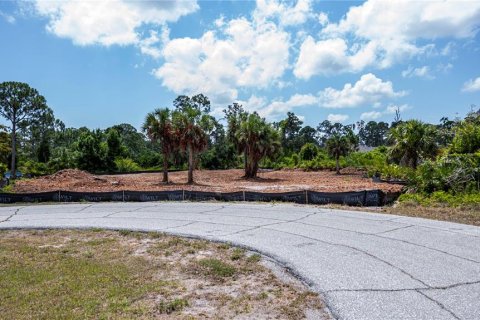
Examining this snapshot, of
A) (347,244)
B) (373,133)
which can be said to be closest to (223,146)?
(347,244)

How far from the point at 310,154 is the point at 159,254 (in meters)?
52.9

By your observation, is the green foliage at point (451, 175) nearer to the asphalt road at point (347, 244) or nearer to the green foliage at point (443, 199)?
the green foliage at point (443, 199)

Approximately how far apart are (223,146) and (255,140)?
20.9 metres

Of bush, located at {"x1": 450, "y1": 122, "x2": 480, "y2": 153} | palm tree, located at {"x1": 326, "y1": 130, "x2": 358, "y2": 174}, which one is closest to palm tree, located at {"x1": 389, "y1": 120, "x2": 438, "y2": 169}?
bush, located at {"x1": 450, "y1": 122, "x2": 480, "y2": 153}

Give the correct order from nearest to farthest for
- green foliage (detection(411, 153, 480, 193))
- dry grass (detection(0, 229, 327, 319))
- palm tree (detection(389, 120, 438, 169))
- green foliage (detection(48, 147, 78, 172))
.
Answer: dry grass (detection(0, 229, 327, 319)) → green foliage (detection(411, 153, 480, 193)) → palm tree (detection(389, 120, 438, 169)) → green foliage (detection(48, 147, 78, 172))

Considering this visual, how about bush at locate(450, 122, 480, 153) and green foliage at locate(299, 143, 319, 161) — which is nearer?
bush at locate(450, 122, 480, 153)

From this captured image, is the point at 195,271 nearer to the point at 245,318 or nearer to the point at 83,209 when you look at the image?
the point at 245,318

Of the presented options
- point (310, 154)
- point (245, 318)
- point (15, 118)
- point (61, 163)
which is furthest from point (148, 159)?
point (245, 318)

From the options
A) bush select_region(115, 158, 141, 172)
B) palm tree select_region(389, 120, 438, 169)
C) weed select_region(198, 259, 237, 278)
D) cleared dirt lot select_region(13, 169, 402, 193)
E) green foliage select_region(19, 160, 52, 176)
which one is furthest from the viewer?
bush select_region(115, 158, 141, 172)

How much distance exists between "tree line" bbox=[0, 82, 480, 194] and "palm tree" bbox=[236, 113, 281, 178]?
96 millimetres

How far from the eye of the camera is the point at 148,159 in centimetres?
5562

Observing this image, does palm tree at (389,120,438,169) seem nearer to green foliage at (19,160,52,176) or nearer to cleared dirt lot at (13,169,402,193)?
cleared dirt lot at (13,169,402,193)

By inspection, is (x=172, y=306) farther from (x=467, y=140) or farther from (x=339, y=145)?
(x=339, y=145)

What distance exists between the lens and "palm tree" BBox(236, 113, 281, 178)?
37688 millimetres
